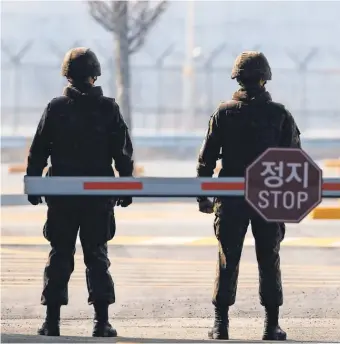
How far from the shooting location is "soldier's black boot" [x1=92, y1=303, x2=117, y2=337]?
304 inches

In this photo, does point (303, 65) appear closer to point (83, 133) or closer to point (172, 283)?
point (172, 283)

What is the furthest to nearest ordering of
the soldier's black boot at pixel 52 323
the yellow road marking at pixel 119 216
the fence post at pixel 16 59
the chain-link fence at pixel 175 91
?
the chain-link fence at pixel 175 91
the fence post at pixel 16 59
the yellow road marking at pixel 119 216
the soldier's black boot at pixel 52 323

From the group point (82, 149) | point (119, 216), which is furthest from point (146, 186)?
point (119, 216)

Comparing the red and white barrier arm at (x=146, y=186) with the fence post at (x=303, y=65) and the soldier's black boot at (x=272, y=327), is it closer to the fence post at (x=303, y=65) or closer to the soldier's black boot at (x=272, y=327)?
the soldier's black boot at (x=272, y=327)

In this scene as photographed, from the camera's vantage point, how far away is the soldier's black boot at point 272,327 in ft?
25.6

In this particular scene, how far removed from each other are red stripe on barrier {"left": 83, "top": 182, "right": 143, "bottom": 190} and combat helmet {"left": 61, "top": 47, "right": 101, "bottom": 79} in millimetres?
732

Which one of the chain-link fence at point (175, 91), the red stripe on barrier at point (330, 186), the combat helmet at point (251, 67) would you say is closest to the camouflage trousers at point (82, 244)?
the combat helmet at point (251, 67)

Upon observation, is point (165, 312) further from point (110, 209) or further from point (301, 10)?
point (301, 10)

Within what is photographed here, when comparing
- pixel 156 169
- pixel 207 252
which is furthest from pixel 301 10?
pixel 207 252

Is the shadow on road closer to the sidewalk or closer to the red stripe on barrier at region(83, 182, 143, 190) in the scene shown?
the sidewalk

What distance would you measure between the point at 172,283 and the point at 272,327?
3303 millimetres

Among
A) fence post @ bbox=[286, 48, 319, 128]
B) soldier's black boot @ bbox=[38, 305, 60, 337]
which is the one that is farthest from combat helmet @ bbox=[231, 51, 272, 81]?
fence post @ bbox=[286, 48, 319, 128]

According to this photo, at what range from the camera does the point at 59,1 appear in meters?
77.1

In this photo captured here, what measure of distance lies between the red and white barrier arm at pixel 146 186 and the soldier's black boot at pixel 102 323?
2.73 feet
